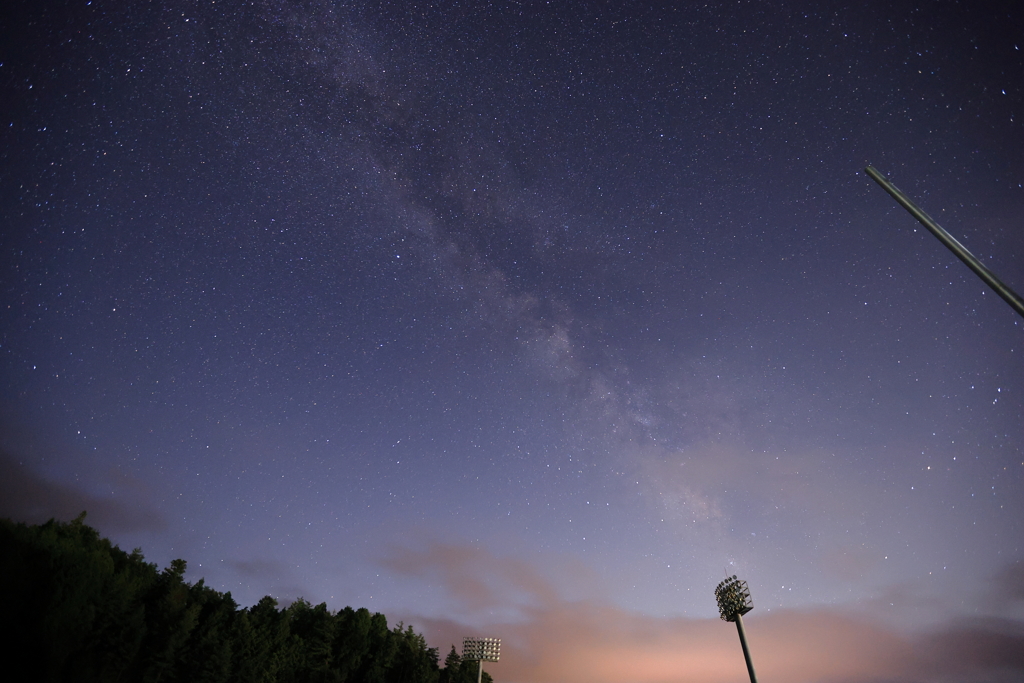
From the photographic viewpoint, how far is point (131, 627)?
33375 millimetres

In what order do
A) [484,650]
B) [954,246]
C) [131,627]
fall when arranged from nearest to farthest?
[954,246]
[131,627]
[484,650]

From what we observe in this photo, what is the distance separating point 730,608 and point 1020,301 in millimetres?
40255

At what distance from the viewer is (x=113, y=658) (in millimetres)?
32375

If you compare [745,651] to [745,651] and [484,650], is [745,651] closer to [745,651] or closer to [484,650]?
[745,651]

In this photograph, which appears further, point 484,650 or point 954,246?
point 484,650

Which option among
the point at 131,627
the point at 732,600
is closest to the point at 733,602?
the point at 732,600

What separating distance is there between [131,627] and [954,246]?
46066mm

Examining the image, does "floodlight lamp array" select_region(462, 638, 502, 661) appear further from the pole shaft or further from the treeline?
the pole shaft

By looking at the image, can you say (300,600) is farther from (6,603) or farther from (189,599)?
(6,603)

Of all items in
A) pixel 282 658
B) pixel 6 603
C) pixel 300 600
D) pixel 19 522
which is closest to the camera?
pixel 6 603

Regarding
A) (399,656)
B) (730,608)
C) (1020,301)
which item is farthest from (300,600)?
(1020,301)

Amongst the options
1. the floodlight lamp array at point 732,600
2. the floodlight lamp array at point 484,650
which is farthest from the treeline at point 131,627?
the floodlight lamp array at point 732,600

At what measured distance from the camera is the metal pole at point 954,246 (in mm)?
7336

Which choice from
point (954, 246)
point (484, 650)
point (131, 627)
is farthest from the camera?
point (484, 650)
